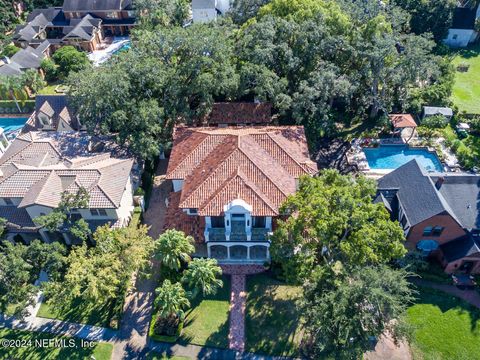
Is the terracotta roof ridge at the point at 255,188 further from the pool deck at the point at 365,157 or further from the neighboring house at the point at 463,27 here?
the neighboring house at the point at 463,27

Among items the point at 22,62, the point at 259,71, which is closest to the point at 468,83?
the point at 259,71

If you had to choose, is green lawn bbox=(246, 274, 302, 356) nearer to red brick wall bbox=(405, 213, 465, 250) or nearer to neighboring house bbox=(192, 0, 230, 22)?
red brick wall bbox=(405, 213, 465, 250)

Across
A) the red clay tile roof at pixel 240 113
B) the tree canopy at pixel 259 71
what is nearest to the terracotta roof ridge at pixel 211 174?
the tree canopy at pixel 259 71

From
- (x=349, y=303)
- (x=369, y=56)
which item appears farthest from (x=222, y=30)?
(x=349, y=303)

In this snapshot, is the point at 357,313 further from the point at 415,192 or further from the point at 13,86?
the point at 13,86

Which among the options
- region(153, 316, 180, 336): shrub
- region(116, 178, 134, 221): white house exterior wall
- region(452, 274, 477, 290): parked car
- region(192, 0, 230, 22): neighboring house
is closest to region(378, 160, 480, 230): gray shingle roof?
region(452, 274, 477, 290): parked car

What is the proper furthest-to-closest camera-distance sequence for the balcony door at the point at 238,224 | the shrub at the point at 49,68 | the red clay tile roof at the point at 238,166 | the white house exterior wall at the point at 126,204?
the shrub at the point at 49,68 → the white house exterior wall at the point at 126,204 → the balcony door at the point at 238,224 → the red clay tile roof at the point at 238,166
